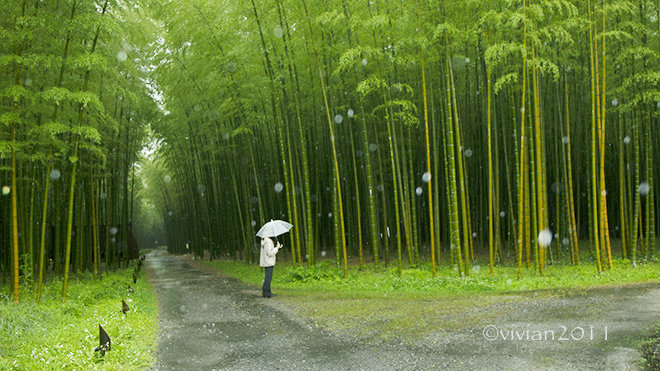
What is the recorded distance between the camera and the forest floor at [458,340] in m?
3.06

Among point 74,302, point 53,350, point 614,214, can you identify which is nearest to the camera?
point 53,350

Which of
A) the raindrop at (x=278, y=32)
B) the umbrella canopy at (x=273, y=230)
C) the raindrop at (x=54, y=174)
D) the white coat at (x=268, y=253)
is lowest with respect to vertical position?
the white coat at (x=268, y=253)

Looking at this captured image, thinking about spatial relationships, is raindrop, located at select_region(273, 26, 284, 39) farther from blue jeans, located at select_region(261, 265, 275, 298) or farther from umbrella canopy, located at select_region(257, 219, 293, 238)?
blue jeans, located at select_region(261, 265, 275, 298)

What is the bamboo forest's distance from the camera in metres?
6.05

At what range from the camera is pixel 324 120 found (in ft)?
32.3

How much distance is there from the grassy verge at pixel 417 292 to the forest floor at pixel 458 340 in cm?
10

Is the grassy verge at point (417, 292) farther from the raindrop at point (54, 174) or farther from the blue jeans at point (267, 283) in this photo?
the raindrop at point (54, 174)

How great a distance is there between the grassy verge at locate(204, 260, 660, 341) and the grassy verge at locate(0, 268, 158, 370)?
1.65 meters

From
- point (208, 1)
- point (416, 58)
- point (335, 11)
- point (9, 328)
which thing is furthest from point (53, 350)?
point (208, 1)

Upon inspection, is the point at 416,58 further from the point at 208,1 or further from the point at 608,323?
the point at 608,323

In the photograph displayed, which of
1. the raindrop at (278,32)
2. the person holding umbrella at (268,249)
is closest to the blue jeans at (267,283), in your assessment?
the person holding umbrella at (268,249)

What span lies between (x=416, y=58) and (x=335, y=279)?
12.2ft

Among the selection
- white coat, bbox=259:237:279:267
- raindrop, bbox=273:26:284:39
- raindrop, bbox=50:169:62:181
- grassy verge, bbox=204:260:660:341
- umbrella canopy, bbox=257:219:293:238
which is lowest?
grassy verge, bbox=204:260:660:341

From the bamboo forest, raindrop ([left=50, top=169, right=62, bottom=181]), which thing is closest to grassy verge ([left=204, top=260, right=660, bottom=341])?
the bamboo forest
